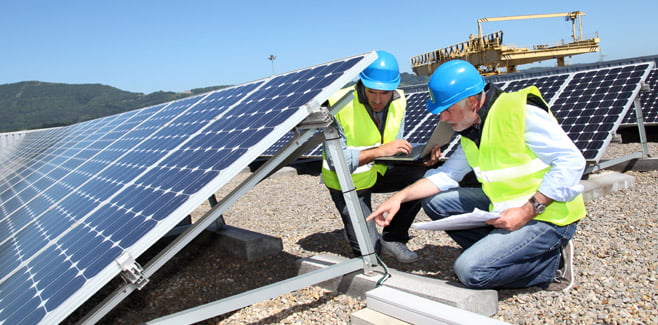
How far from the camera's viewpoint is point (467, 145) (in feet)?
12.3

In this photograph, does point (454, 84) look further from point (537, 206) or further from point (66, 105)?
point (66, 105)

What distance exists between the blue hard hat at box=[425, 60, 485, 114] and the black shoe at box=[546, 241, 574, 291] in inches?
51.8

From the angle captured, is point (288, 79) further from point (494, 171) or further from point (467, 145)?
point (494, 171)

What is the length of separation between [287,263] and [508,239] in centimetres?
271

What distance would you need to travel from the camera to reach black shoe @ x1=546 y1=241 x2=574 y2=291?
3635mm

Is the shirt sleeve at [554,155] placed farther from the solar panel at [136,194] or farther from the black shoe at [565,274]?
the solar panel at [136,194]

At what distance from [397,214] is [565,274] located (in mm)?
1562

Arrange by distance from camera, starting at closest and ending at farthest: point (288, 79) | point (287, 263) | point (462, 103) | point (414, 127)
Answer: point (462, 103) < point (288, 79) < point (287, 263) < point (414, 127)

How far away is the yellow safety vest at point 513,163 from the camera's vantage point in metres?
3.25

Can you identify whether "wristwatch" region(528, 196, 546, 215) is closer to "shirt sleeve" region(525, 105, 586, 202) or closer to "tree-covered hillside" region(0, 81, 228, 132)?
"shirt sleeve" region(525, 105, 586, 202)

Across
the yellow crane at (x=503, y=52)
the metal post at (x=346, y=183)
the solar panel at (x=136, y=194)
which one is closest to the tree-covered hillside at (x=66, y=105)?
the yellow crane at (x=503, y=52)

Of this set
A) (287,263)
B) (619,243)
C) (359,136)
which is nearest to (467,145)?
(359,136)

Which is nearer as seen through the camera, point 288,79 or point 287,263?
point 288,79

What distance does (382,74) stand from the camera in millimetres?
4562
